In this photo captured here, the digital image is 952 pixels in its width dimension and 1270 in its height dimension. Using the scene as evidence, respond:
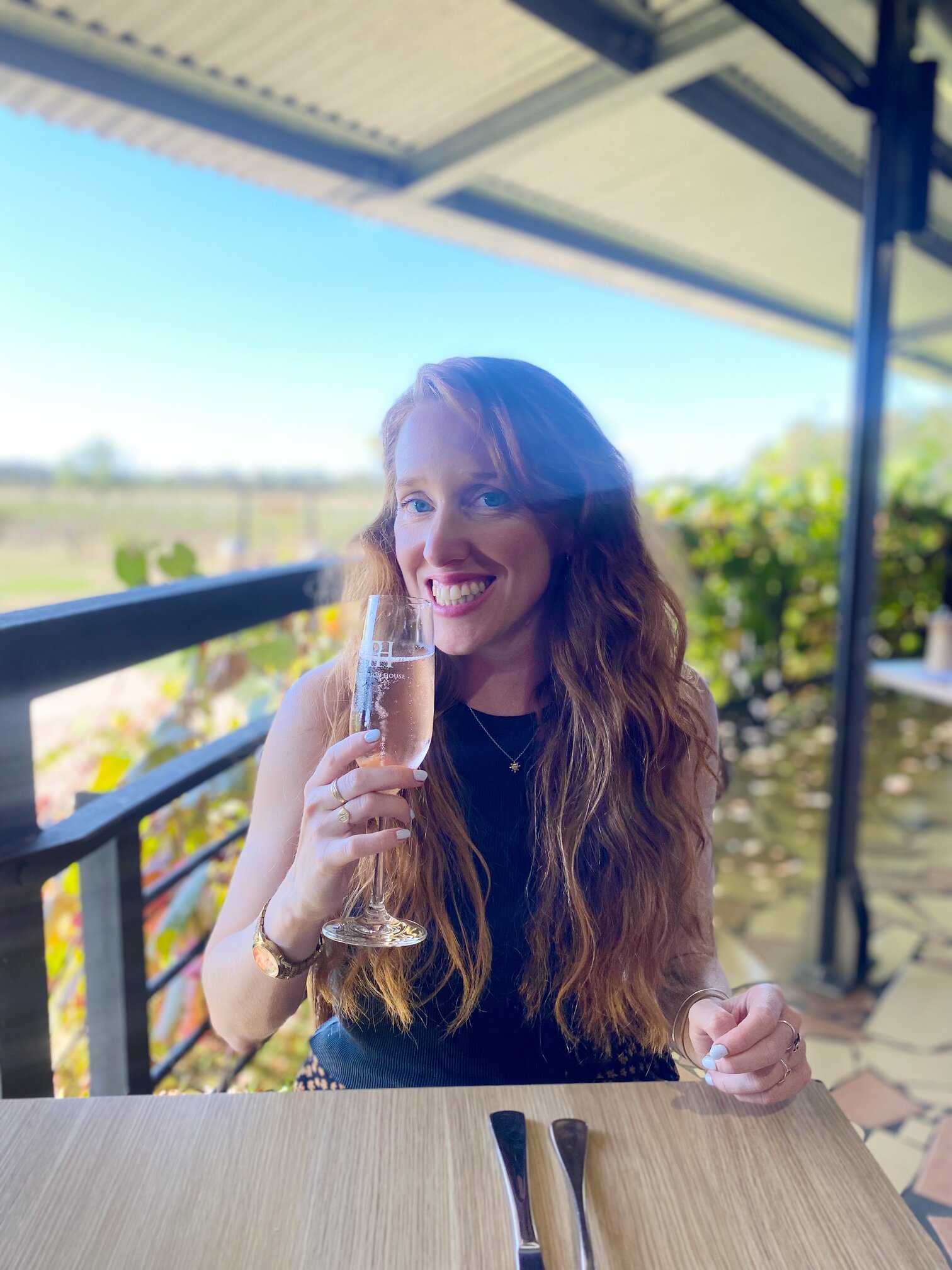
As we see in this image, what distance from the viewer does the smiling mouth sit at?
882mm

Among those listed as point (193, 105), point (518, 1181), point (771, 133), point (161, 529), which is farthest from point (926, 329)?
point (518, 1181)

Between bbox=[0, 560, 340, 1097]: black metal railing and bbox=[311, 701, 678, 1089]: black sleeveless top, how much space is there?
151 millimetres

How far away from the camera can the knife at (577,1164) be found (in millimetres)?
601

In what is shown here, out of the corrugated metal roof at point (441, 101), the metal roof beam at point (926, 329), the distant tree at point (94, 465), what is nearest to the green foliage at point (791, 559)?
the metal roof beam at point (926, 329)

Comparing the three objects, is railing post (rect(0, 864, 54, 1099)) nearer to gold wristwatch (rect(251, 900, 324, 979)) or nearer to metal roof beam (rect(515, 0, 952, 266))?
gold wristwatch (rect(251, 900, 324, 979))

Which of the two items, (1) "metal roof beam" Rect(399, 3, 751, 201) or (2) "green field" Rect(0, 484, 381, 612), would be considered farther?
(1) "metal roof beam" Rect(399, 3, 751, 201)

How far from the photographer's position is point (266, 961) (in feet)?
2.66

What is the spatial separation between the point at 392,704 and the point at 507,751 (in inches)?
9.7

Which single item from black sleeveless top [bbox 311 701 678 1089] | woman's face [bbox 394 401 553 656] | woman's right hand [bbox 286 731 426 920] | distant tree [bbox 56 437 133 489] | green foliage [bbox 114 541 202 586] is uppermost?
distant tree [bbox 56 437 133 489]

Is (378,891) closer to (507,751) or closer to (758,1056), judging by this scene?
(507,751)

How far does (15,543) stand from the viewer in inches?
71.7

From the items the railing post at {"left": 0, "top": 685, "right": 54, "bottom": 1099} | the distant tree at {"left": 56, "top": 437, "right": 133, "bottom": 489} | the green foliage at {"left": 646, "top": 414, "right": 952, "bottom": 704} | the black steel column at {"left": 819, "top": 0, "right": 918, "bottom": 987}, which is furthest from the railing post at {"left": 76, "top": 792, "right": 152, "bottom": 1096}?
the green foliage at {"left": 646, "top": 414, "right": 952, "bottom": 704}

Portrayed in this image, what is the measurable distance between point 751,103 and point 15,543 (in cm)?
267

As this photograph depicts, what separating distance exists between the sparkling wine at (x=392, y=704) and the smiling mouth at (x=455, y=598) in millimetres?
101
